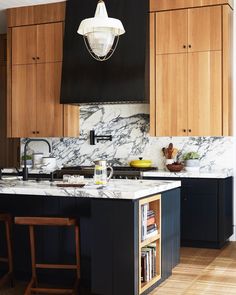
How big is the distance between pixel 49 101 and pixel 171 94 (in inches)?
64.9

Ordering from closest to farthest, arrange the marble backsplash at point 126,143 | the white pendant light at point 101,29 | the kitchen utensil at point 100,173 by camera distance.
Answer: the white pendant light at point 101,29, the kitchen utensil at point 100,173, the marble backsplash at point 126,143

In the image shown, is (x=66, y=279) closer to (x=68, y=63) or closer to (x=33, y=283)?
(x=33, y=283)

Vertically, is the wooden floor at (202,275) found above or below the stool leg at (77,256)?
below

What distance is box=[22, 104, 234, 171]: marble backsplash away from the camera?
21.1 ft

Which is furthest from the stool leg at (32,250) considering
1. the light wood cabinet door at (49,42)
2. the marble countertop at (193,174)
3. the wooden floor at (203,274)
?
the light wood cabinet door at (49,42)

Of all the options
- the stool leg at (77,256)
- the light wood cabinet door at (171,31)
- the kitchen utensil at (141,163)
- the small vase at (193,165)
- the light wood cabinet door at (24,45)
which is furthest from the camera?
the light wood cabinet door at (24,45)

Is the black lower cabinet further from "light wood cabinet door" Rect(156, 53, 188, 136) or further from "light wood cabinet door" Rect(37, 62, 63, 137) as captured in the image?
"light wood cabinet door" Rect(37, 62, 63, 137)

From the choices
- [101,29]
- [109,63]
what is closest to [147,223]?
[101,29]

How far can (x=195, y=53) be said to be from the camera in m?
6.11

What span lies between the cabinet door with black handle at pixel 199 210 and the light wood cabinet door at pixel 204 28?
1.55 meters

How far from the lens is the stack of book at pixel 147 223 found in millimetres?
3959

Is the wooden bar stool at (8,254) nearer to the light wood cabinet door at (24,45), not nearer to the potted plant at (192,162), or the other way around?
the potted plant at (192,162)

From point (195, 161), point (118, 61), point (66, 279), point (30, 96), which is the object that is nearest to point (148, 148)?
point (195, 161)

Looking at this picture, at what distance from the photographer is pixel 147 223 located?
4.07 meters
